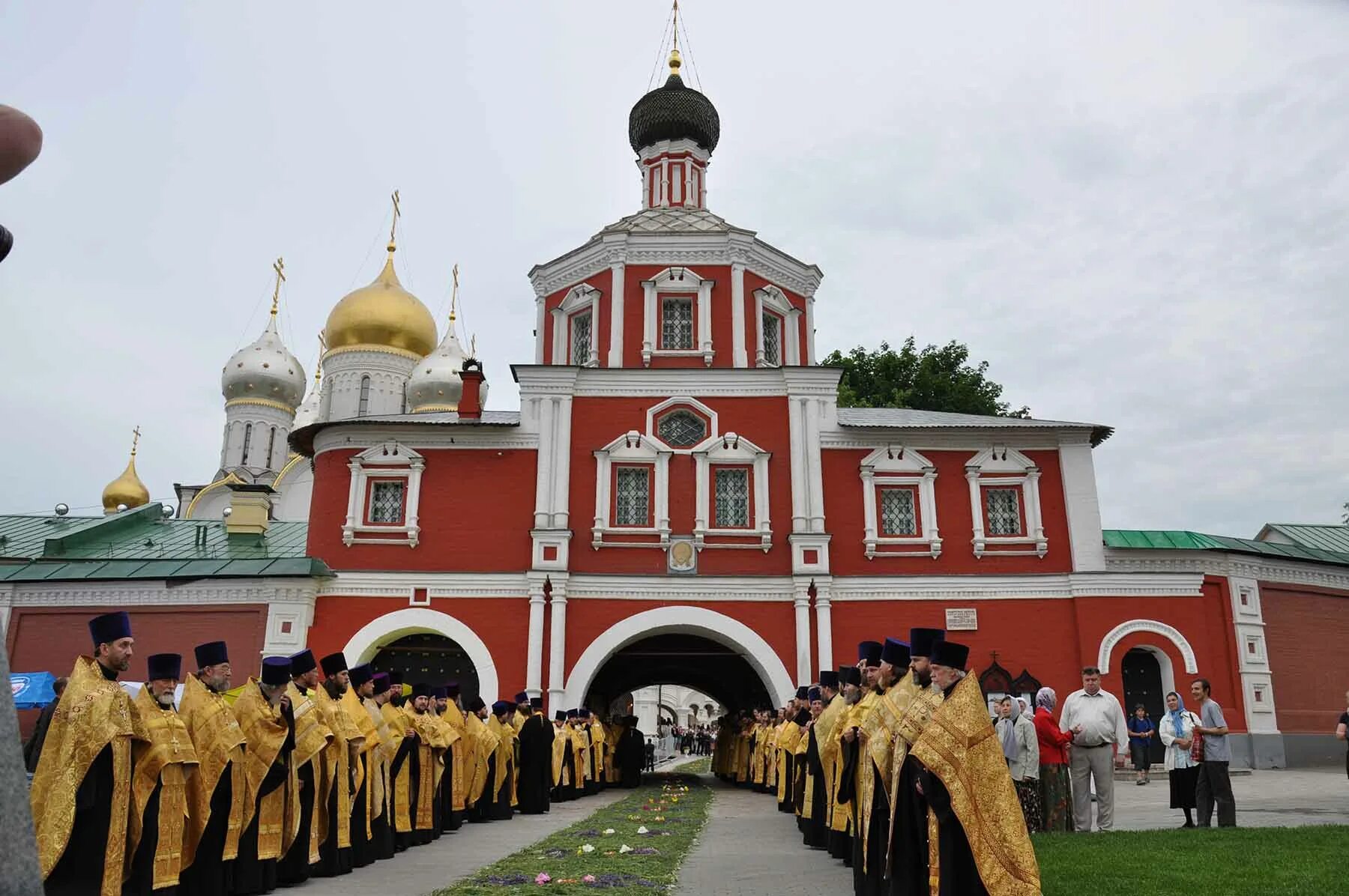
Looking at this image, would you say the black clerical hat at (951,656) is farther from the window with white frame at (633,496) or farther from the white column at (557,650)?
the window with white frame at (633,496)

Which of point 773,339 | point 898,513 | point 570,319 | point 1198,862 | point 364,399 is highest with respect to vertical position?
point 364,399

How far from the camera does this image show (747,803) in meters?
16.4

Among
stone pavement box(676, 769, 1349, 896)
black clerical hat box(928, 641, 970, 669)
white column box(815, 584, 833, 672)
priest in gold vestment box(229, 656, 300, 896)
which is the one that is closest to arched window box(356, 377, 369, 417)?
white column box(815, 584, 833, 672)

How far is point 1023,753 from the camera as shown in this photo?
33.2 feet

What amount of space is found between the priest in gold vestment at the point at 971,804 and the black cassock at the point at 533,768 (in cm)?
987

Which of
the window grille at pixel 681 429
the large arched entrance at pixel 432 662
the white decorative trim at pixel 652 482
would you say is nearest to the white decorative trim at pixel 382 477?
the large arched entrance at pixel 432 662

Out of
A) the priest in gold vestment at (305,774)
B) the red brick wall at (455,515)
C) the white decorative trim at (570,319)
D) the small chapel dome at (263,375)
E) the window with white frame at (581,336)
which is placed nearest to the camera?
the priest in gold vestment at (305,774)

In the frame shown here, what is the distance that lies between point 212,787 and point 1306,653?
2142 centimetres

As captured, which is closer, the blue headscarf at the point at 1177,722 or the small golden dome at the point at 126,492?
the blue headscarf at the point at 1177,722

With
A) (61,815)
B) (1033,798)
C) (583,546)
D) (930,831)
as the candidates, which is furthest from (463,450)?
(930,831)

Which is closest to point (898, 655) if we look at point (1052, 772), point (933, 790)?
point (933, 790)

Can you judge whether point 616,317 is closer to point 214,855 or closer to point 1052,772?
point 1052,772

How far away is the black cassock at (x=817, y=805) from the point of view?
1047 cm

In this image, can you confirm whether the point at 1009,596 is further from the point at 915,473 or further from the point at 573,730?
the point at 573,730
